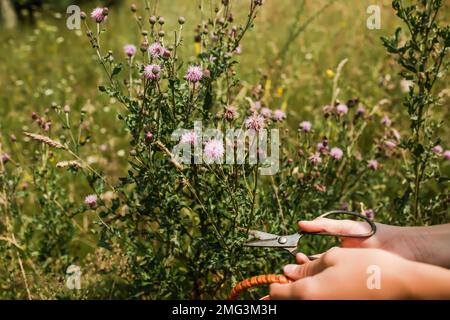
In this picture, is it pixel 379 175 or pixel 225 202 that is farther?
pixel 379 175

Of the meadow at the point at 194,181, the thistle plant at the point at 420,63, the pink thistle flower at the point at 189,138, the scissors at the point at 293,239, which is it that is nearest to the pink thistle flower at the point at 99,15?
the meadow at the point at 194,181

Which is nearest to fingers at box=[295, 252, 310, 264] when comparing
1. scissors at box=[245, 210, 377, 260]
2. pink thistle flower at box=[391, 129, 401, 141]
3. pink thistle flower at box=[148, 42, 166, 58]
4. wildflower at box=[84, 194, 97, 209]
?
scissors at box=[245, 210, 377, 260]

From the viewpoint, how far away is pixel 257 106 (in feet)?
7.96

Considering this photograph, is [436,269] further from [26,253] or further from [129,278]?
[26,253]

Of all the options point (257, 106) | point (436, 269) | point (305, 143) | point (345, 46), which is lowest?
point (436, 269)

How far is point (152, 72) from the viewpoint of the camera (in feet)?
5.77

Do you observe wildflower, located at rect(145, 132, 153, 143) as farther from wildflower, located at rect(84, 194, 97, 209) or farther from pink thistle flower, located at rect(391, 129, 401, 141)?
pink thistle flower, located at rect(391, 129, 401, 141)

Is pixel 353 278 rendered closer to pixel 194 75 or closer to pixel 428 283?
pixel 428 283

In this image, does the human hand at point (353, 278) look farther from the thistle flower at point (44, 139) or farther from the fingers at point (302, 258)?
the thistle flower at point (44, 139)

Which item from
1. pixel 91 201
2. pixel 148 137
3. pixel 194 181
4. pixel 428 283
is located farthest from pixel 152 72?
pixel 428 283

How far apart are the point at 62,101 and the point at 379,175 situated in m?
2.33

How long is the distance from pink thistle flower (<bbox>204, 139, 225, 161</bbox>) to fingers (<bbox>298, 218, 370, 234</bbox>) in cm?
32

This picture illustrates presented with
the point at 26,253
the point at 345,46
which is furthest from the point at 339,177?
the point at 345,46

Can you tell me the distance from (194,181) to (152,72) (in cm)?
44
